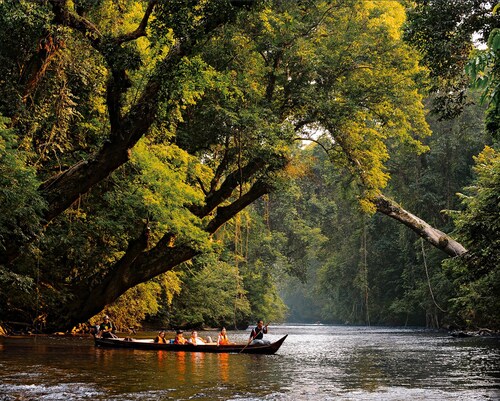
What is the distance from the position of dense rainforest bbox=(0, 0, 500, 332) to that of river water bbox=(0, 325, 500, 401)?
300cm

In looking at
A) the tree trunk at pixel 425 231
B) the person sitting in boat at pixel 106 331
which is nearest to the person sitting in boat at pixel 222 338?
the person sitting in boat at pixel 106 331

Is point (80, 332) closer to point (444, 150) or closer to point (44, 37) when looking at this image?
point (44, 37)

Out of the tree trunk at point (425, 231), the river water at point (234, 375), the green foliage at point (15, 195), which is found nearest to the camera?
the river water at point (234, 375)

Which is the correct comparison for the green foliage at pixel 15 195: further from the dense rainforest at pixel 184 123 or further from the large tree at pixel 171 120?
the large tree at pixel 171 120

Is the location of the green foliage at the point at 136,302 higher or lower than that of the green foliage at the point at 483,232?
lower

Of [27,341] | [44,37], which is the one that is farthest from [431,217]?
[44,37]

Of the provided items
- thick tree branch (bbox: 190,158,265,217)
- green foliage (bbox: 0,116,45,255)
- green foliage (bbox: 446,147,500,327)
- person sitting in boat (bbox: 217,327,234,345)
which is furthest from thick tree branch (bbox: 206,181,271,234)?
green foliage (bbox: 0,116,45,255)

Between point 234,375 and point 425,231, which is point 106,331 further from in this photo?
point 425,231

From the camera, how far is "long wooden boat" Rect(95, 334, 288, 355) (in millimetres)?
21359

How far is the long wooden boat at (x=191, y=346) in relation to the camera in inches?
841

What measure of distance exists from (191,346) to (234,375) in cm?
746

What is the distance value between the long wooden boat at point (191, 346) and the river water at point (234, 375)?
26 centimetres

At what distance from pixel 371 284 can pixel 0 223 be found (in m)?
50.8

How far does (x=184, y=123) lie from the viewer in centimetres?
2231
